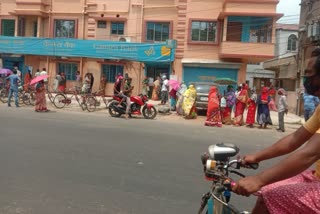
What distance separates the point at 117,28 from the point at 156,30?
2.71 meters

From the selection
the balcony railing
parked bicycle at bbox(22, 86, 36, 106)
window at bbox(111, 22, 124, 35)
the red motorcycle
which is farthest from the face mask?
window at bbox(111, 22, 124, 35)

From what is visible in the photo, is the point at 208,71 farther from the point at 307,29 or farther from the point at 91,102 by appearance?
the point at 91,102

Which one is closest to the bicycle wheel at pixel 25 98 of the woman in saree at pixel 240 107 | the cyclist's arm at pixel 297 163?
the woman in saree at pixel 240 107

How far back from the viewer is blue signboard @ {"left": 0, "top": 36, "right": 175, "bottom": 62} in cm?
2591

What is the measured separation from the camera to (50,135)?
958 cm

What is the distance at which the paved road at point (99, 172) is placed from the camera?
4.77 metres

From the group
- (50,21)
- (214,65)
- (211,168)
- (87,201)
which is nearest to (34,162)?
(87,201)

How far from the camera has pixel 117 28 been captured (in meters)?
28.0

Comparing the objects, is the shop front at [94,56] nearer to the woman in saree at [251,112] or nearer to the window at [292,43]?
the woman in saree at [251,112]

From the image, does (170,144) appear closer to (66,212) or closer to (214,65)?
(66,212)

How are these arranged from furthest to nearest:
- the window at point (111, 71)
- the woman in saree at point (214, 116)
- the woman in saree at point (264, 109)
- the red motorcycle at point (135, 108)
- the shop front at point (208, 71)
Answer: the window at point (111, 71) < the shop front at point (208, 71) < the red motorcycle at point (135, 108) < the woman in saree at point (264, 109) < the woman in saree at point (214, 116)

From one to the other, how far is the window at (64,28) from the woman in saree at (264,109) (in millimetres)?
16809

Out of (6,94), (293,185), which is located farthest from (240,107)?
(293,185)

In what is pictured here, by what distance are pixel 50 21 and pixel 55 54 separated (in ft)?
9.42
